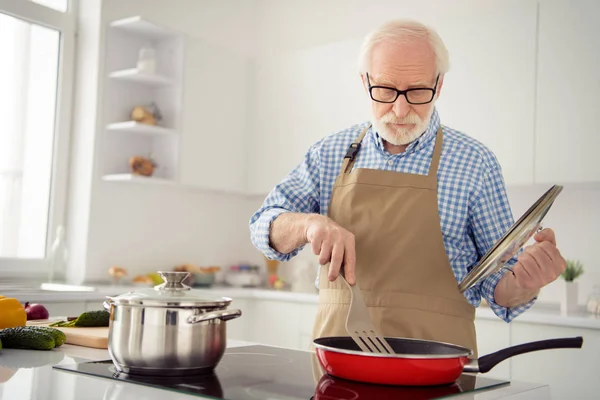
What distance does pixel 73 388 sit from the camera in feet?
3.38

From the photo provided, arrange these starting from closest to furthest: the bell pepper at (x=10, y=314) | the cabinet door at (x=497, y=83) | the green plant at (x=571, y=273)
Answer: the bell pepper at (x=10, y=314) < the green plant at (x=571, y=273) < the cabinet door at (x=497, y=83)

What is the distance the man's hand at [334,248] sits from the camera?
1.28 metres

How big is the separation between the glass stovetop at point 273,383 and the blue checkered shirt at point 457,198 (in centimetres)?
51

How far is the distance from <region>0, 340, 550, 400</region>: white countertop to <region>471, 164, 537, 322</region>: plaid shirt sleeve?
21.1 inches

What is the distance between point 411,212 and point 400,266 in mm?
144

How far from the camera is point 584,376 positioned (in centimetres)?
281

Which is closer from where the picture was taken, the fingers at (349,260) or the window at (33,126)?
the fingers at (349,260)

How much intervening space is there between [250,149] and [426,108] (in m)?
2.68

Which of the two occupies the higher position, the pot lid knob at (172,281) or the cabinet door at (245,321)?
the pot lid knob at (172,281)

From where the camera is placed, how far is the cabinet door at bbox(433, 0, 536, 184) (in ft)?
10.7

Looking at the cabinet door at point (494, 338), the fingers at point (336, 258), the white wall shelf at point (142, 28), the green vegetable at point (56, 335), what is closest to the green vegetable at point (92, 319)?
the green vegetable at point (56, 335)

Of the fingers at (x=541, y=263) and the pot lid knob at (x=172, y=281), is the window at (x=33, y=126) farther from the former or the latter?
the fingers at (x=541, y=263)

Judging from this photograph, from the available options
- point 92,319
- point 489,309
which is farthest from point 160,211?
point 92,319

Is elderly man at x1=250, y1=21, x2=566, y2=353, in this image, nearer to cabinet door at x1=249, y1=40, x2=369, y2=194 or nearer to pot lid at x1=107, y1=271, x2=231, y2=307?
pot lid at x1=107, y1=271, x2=231, y2=307
